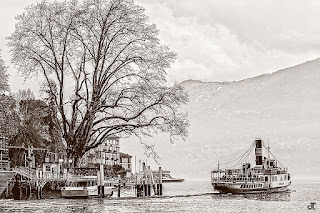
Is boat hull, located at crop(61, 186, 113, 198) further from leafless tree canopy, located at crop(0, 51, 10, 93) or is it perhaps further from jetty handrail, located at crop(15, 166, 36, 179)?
leafless tree canopy, located at crop(0, 51, 10, 93)

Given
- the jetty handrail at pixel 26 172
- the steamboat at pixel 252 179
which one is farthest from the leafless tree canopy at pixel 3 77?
the steamboat at pixel 252 179

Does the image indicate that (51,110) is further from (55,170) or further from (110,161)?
(110,161)

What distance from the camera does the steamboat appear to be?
85312mm

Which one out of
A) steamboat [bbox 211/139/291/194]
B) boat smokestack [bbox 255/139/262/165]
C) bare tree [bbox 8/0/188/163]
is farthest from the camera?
boat smokestack [bbox 255/139/262/165]

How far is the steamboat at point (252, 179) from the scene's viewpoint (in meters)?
85.3

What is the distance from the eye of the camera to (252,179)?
88812mm

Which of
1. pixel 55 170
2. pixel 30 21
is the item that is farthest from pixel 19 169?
pixel 30 21

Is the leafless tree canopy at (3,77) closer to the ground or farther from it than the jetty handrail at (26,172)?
farther from it

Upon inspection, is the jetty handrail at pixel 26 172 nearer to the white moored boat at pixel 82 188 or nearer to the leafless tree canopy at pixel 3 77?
the white moored boat at pixel 82 188

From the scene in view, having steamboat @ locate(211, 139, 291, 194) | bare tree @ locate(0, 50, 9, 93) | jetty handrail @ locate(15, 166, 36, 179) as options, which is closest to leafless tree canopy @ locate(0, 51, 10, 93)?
bare tree @ locate(0, 50, 9, 93)

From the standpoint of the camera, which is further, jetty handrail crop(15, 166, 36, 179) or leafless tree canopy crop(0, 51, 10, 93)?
leafless tree canopy crop(0, 51, 10, 93)

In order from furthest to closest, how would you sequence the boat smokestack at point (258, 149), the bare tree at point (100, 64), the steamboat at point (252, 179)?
the boat smokestack at point (258, 149)
the steamboat at point (252, 179)
the bare tree at point (100, 64)

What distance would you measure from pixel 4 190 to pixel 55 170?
25.7 ft

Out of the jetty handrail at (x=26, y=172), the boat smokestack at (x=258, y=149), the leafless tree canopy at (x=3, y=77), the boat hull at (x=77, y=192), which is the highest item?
the leafless tree canopy at (x=3, y=77)
